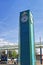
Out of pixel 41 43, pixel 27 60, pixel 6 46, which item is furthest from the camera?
pixel 6 46

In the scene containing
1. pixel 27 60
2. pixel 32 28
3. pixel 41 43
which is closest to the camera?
pixel 27 60

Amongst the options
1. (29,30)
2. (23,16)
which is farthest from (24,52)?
(23,16)

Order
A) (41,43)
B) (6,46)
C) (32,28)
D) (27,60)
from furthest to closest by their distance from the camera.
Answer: (6,46) → (41,43) → (32,28) → (27,60)

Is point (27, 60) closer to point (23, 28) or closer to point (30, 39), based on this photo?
point (30, 39)

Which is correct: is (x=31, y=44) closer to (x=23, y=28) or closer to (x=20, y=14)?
(x=23, y=28)

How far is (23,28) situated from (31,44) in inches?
68.1

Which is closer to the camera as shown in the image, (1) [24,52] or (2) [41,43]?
(1) [24,52]

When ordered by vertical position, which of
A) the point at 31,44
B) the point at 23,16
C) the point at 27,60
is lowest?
the point at 27,60

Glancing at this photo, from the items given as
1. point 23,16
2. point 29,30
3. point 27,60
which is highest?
point 23,16

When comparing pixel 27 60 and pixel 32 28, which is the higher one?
pixel 32 28

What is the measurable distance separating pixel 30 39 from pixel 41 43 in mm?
16610

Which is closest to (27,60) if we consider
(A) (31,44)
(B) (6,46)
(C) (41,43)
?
(A) (31,44)

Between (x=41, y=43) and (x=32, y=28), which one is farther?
(x=41, y=43)

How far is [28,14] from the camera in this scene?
17.7 metres
